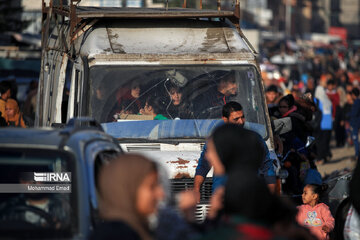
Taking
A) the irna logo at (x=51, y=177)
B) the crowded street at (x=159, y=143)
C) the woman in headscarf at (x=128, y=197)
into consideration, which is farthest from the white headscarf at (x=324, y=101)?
the woman in headscarf at (x=128, y=197)

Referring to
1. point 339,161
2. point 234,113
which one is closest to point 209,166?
point 234,113

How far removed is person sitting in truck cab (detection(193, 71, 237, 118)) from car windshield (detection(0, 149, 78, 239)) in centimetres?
224

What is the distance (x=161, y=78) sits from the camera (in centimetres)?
868

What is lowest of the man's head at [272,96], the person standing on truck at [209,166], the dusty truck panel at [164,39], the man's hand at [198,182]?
the man's head at [272,96]

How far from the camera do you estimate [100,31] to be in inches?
358

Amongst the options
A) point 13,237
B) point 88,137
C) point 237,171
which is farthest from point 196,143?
point 237,171

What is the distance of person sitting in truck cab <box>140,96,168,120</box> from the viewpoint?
8.56 meters

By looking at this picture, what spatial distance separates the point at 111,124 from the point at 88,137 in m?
3.46

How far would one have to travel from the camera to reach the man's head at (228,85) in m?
8.71

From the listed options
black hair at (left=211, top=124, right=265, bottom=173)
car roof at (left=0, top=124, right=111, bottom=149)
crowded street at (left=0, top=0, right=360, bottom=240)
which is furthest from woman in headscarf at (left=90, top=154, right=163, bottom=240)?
car roof at (left=0, top=124, right=111, bottom=149)

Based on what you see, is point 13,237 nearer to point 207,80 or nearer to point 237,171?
point 237,171

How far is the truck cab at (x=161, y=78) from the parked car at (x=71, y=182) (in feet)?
8.74

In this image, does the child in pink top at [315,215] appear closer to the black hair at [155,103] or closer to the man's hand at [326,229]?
the man's hand at [326,229]

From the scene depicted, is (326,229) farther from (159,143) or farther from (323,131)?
(323,131)
